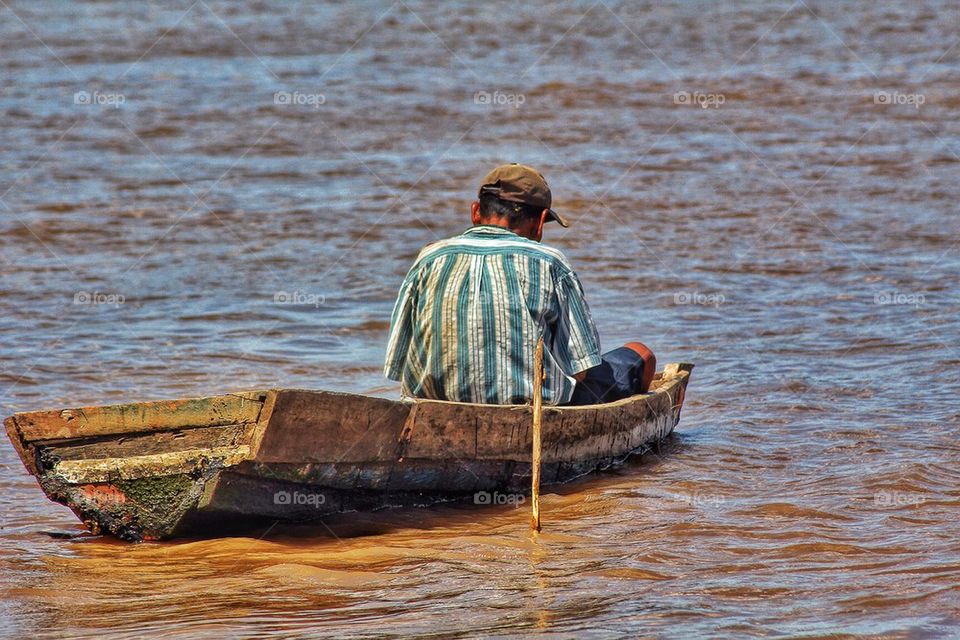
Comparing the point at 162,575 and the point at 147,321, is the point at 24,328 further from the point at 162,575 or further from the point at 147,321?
the point at 162,575

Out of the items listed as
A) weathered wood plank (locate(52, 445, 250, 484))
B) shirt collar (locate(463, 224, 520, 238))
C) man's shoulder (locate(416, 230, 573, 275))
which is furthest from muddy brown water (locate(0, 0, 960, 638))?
shirt collar (locate(463, 224, 520, 238))

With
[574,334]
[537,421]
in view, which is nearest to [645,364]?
[574,334]

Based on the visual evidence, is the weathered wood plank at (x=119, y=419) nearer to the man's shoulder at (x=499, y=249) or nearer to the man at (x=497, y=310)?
the man at (x=497, y=310)

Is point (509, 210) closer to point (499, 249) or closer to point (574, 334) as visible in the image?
point (499, 249)

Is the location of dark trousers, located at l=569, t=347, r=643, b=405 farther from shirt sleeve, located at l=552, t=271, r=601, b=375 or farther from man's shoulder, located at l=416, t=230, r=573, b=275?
man's shoulder, located at l=416, t=230, r=573, b=275

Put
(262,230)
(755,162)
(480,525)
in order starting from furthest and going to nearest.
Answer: (755,162)
(262,230)
(480,525)

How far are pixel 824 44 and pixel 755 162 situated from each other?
18.2 feet

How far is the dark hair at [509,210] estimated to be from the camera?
4871mm

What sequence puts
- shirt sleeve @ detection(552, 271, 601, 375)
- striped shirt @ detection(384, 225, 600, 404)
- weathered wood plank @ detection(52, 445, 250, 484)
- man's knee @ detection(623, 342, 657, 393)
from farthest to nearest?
man's knee @ detection(623, 342, 657, 393) < shirt sleeve @ detection(552, 271, 601, 375) < striped shirt @ detection(384, 225, 600, 404) < weathered wood plank @ detection(52, 445, 250, 484)

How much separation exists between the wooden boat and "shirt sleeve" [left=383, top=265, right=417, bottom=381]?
18.8 inches

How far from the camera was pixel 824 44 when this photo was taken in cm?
1650

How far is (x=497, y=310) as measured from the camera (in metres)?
4.79

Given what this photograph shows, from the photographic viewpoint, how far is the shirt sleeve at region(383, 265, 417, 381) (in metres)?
4.94

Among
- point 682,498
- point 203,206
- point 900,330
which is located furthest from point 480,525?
point 203,206
